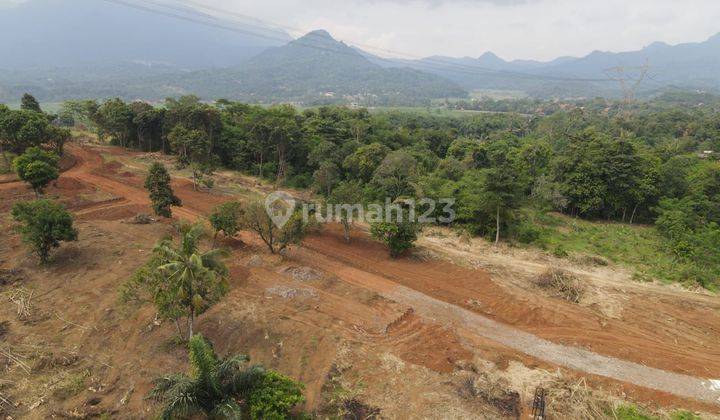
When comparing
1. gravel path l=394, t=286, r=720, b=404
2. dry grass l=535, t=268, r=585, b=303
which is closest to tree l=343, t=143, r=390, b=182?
dry grass l=535, t=268, r=585, b=303

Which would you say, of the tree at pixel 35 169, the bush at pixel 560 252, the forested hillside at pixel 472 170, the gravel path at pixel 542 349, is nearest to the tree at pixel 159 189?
the tree at pixel 35 169

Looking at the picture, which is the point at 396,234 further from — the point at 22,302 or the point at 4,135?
the point at 4,135

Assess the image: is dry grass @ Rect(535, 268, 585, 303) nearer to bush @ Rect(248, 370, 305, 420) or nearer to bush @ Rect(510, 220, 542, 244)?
bush @ Rect(510, 220, 542, 244)

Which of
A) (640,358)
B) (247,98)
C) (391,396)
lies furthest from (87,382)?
(247,98)

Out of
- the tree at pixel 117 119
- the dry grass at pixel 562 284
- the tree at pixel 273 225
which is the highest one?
the tree at pixel 117 119

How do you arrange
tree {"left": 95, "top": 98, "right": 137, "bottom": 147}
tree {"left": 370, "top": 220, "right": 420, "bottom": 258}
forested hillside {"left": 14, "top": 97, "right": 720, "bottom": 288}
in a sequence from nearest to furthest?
tree {"left": 370, "top": 220, "right": 420, "bottom": 258}, forested hillside {"left": 14, "top": 97, "right": 720, "bottom": 288}, tree {"left": 95, "top": 98, "right": 137, "bottom": 147}

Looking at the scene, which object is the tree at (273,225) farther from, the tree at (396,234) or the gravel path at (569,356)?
the gravel path at (569,356)
